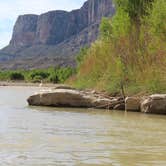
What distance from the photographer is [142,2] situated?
33.1 metres

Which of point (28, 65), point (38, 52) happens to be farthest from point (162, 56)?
point (38, 52)

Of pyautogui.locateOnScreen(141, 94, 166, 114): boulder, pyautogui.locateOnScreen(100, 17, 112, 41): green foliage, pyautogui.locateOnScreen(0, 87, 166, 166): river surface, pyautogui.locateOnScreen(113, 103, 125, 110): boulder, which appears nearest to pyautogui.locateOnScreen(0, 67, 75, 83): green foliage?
pyautogui.locateOnScreen(100, 17, 112, 41): green foliage

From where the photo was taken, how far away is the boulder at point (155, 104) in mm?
23402


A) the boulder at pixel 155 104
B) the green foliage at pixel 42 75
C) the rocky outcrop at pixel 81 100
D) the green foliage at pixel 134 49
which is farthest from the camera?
the green foliage at pixel 42 75

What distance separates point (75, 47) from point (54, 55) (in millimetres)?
8322

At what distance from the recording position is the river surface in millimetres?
10422

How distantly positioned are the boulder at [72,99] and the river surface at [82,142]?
25.4 ft

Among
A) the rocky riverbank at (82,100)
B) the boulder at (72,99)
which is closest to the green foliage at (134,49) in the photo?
the rocky riverbank at (82,100)

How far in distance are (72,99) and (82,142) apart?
15.1 metres

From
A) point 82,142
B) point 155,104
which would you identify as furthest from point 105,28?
point 82,142

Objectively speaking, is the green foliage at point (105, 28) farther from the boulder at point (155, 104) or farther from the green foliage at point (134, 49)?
the boulder at point (155, 104)

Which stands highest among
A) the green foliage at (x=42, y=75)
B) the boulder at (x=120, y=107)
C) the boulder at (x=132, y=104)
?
the boulder at (x=132, y=104)

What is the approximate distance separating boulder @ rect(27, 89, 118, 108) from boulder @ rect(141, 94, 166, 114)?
363cm

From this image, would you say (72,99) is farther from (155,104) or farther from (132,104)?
(155,104)
